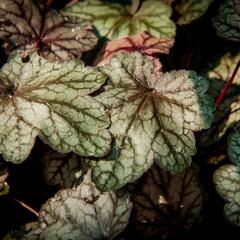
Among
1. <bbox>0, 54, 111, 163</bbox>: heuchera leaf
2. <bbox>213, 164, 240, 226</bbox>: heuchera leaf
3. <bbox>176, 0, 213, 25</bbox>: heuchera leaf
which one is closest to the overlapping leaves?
<bbox>213, 164, 240, 226</bbox>: heuchera leaf

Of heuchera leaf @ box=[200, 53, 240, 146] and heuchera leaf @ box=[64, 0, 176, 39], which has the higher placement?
heuchera leaf @ box=[64, 0, 176, 39]

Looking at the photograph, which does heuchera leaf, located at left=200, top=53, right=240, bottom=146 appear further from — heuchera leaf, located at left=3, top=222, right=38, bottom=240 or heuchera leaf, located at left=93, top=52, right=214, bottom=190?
heuchera leaf, located at left=3, top=222, right=38, bottom=240

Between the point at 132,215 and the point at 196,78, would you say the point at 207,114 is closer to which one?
the point at 196,78

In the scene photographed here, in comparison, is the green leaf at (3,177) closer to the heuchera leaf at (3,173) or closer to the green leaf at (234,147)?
the heuchera leaf at (3,173)

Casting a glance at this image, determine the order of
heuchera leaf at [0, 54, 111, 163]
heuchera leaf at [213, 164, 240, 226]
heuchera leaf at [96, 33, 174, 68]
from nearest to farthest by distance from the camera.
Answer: heuchera leaf at [0, 54, 111, 163] → heuchera leaf at [213, 164, 240, 226] → heuchera leaf at [96, 33, 174, 68]

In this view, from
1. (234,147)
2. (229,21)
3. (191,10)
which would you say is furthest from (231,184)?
(191,10)

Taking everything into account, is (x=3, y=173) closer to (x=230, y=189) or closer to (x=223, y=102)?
(x=230, y=189)
